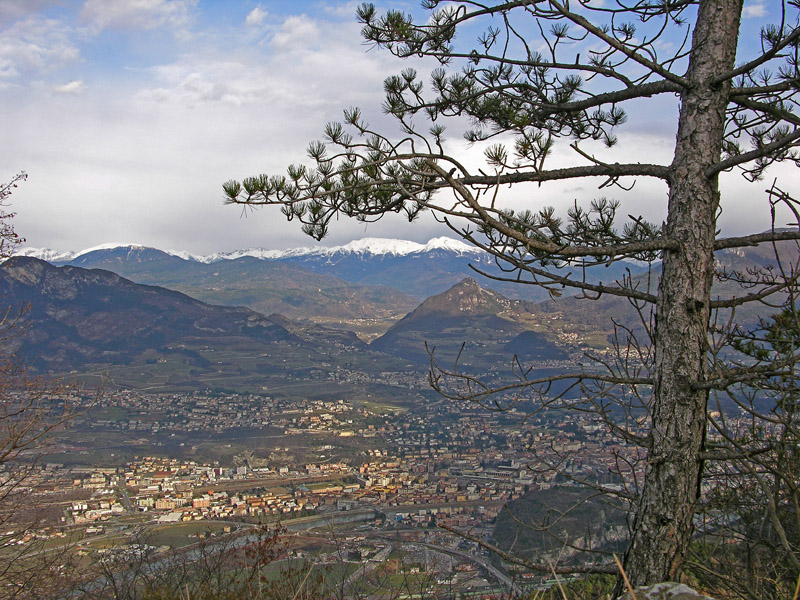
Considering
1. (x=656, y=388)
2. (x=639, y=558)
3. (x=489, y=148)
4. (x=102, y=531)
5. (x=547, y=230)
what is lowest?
(x=102, y=531)

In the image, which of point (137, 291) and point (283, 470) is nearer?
point (283, 470)

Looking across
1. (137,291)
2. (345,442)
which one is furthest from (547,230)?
(137,291)

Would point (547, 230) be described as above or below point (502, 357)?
above

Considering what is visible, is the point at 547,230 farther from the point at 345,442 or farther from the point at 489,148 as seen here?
the point at 345,442

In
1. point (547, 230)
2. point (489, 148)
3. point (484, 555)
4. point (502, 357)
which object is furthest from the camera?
point (502, 357)

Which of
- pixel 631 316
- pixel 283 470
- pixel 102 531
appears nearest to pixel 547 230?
pixel 102 531

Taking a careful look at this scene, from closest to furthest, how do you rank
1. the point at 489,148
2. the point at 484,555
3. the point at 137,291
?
the point at 489,148 → the point at 484,555 → the point at 137,291

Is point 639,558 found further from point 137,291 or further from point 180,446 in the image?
point 137,291
